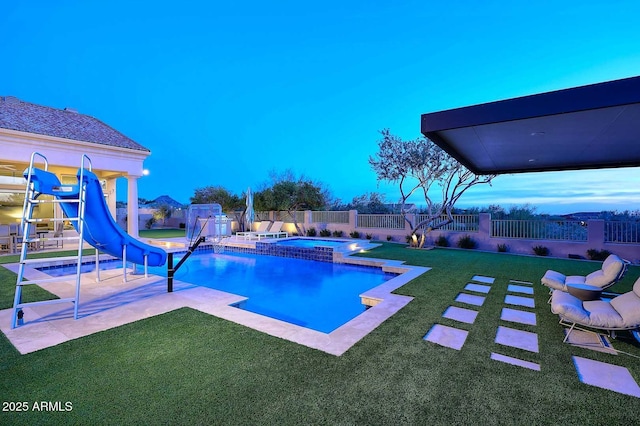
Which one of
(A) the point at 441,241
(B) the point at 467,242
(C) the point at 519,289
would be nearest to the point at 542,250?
(B) the point at 467,242

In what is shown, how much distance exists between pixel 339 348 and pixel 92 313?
3.93 metres

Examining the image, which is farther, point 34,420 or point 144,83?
point 144,83

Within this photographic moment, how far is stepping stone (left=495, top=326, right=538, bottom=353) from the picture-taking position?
340 centimetres

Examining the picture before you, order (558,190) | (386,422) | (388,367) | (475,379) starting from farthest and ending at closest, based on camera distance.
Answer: (558,190) < (388,367) < (475,379) < (386,422)

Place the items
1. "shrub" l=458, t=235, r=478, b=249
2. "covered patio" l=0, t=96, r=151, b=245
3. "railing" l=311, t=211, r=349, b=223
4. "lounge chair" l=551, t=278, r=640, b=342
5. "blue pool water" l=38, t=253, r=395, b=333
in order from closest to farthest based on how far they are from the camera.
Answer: "lounge chair" l=551, t=278, r=640, b=342, "blue pool water" l=38, t=253, r=395, b=333, "covered patio" l=0, t=96, r=151, b=245, "shrub" l=458, t=235, r=478, b=249, "railing" l=311, t=211, r=349, b=223

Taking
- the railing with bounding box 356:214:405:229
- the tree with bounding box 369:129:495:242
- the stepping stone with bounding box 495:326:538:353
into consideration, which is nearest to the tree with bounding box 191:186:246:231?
the railing with bounding box 356:214:405:229

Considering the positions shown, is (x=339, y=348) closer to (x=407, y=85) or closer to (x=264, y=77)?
(x=407, y=85)

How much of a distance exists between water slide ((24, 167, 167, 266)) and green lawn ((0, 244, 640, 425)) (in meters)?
2.08

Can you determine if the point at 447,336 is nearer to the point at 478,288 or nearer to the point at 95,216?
the point at 478,288

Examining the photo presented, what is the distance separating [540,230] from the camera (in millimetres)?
11828

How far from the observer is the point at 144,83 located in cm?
5400

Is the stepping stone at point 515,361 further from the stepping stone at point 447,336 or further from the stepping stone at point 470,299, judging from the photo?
the stepping stone at point 470,299

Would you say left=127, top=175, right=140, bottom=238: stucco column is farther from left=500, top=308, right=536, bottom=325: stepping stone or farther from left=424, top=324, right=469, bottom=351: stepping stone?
left=500, top=308, right=536, bottom=325: stepping stone

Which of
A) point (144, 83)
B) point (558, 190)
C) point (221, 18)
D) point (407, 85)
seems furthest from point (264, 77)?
point (558, 190)
